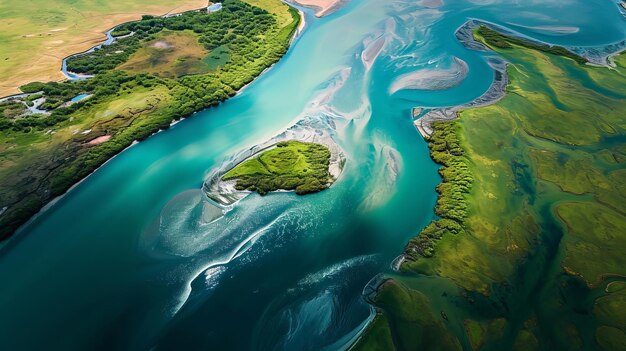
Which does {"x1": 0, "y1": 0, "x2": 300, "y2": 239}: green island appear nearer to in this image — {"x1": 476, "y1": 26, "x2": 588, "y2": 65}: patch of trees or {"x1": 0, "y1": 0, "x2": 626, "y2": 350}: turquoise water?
{"x1": 0, "y1": 0, "x2": 626, "y2": 350}: turquoise water

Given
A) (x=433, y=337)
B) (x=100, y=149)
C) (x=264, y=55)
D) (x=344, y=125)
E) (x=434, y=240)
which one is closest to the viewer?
(x=433, y=337)

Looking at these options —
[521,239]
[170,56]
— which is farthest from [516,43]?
[170,56]

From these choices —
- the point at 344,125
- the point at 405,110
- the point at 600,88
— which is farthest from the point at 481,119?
the point at 600,88

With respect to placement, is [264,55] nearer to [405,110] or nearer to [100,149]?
[405,110]

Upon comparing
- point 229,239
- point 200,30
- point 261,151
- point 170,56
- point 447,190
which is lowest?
point 229,239

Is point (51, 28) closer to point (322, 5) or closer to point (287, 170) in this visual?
point (322, 5)

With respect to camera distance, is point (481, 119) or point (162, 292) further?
point (481, 119)
